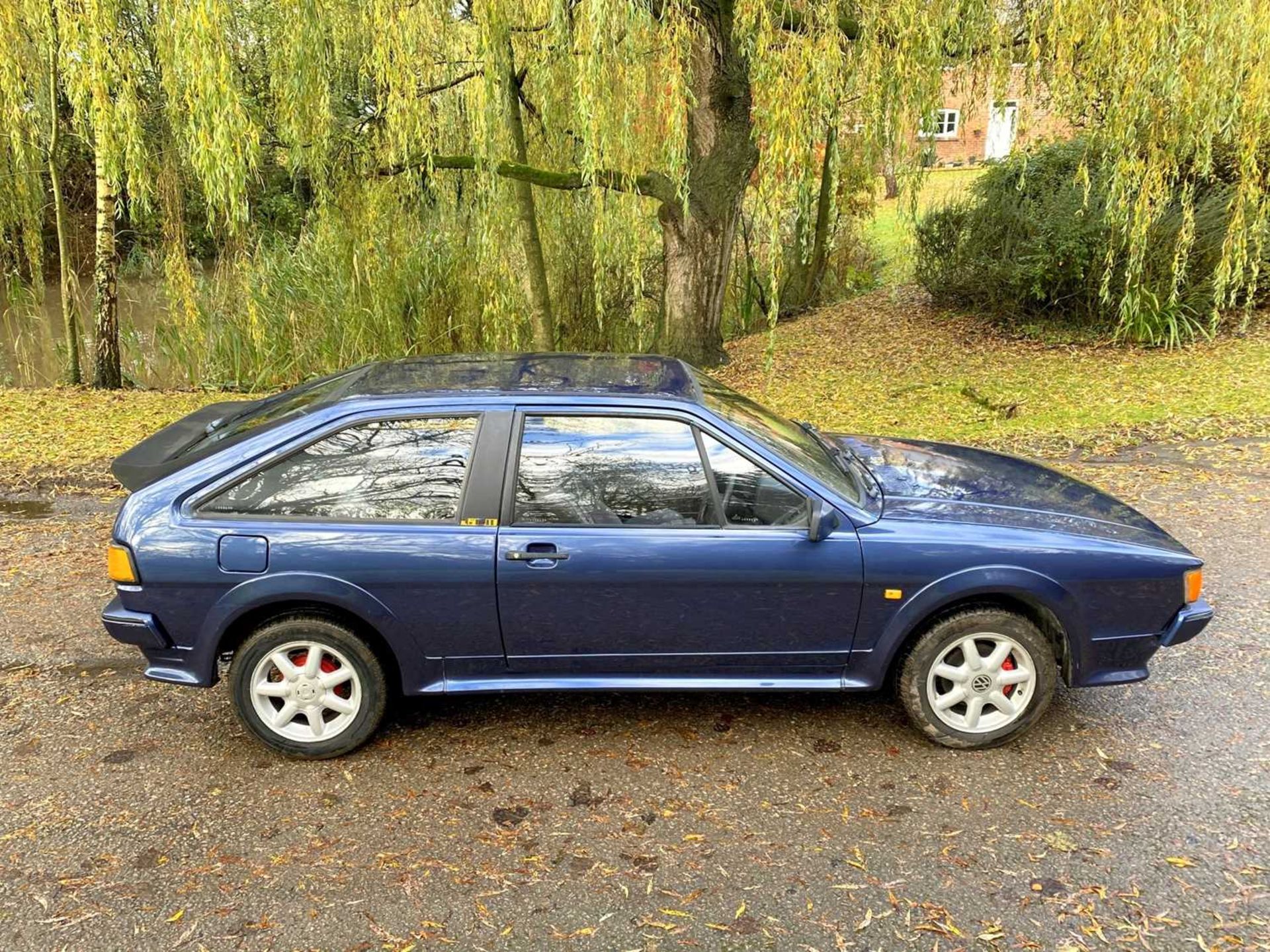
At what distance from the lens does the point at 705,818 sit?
3.04m

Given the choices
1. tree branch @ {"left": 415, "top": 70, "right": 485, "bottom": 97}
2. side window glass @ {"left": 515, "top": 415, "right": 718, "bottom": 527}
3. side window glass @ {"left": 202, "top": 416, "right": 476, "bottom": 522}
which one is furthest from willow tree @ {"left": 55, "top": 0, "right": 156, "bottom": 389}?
side window glass @ {"left": 515, "top": 415, "right": 718, "bottom": 527}

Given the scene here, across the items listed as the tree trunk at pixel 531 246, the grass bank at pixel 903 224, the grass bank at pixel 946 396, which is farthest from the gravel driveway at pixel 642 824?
the tree trunk at pixel 531 246

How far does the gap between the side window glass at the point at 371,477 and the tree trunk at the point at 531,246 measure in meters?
7.28

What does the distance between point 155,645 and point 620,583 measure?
5.93ft

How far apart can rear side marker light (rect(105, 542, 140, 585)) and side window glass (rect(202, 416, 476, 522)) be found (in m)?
0.32

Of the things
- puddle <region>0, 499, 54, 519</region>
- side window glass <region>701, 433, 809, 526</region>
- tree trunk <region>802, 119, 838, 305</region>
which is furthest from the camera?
tree trunk <region>802, 119, 838, 305</region>

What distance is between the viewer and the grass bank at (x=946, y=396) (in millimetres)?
8133

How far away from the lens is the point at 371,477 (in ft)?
11.1

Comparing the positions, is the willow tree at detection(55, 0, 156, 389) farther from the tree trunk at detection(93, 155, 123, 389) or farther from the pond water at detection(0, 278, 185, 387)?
the pond water at detection(0, 278, 185, 387)

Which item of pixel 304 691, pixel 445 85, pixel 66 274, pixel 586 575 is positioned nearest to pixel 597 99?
pixel 445 85

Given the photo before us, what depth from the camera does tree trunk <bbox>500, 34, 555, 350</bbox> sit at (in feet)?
33.3

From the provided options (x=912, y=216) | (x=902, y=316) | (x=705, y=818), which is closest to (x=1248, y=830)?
(x=705, y=818)

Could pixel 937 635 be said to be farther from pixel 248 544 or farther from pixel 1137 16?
pixel 1137 16

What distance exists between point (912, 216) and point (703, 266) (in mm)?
2565
